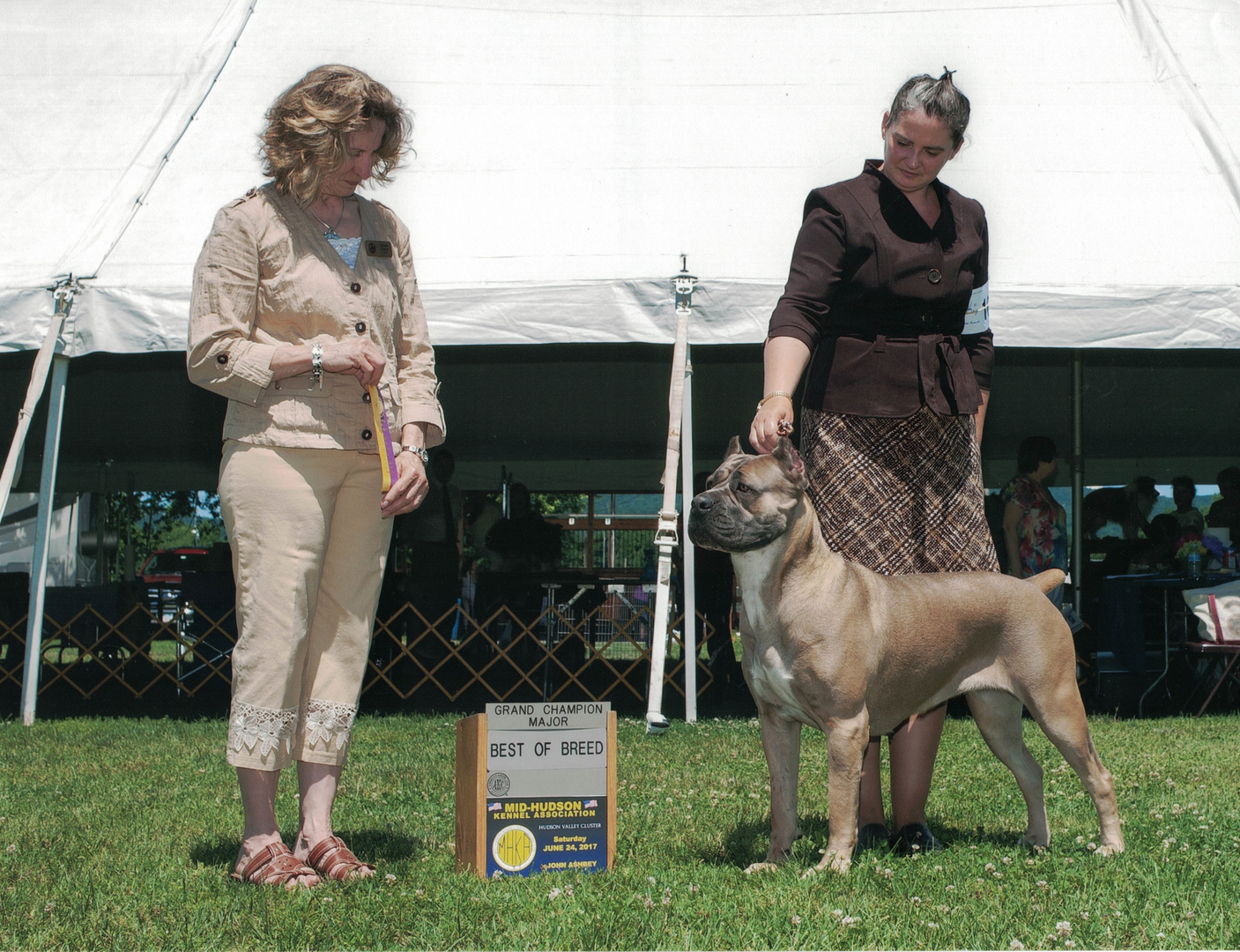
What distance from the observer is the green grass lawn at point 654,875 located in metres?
2.32

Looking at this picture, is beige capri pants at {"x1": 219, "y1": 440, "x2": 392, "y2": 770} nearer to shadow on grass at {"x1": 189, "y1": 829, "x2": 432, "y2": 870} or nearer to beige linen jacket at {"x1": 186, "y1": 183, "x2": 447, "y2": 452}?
beige linen jacket at {"x1": 186, "y1": 183, "x2": 447, "y2": 452}

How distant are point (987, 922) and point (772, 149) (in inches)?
186

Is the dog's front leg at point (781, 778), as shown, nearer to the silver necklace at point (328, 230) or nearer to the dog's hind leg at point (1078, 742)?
the dog's hind leg at point (1078, 742)

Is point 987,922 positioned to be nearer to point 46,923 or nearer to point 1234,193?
point 46,923

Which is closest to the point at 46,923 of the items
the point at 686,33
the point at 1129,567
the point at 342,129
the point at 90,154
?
the point at 342,129

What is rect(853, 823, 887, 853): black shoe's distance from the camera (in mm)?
3123

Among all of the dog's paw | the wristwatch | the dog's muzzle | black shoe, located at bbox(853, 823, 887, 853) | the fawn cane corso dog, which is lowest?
black shoe, located at bbox(853, 823, 887, 853)

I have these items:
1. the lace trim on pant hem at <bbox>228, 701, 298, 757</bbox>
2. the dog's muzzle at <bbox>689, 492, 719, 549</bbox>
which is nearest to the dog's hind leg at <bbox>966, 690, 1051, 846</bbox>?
the dog's muzzle at <bbox>689, 492, 719, 549</bbox>

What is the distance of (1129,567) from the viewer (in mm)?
8414

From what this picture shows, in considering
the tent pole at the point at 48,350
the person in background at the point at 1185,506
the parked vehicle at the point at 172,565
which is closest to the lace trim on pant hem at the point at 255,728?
the tent pole at the point at 48,350

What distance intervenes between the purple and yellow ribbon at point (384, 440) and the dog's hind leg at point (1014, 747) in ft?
5.52

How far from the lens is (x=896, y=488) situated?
10.1 ft

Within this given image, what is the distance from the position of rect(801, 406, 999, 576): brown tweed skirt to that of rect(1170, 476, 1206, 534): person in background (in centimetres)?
621

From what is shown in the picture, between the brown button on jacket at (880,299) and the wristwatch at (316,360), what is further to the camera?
the brown button on jacket at (880,299)
